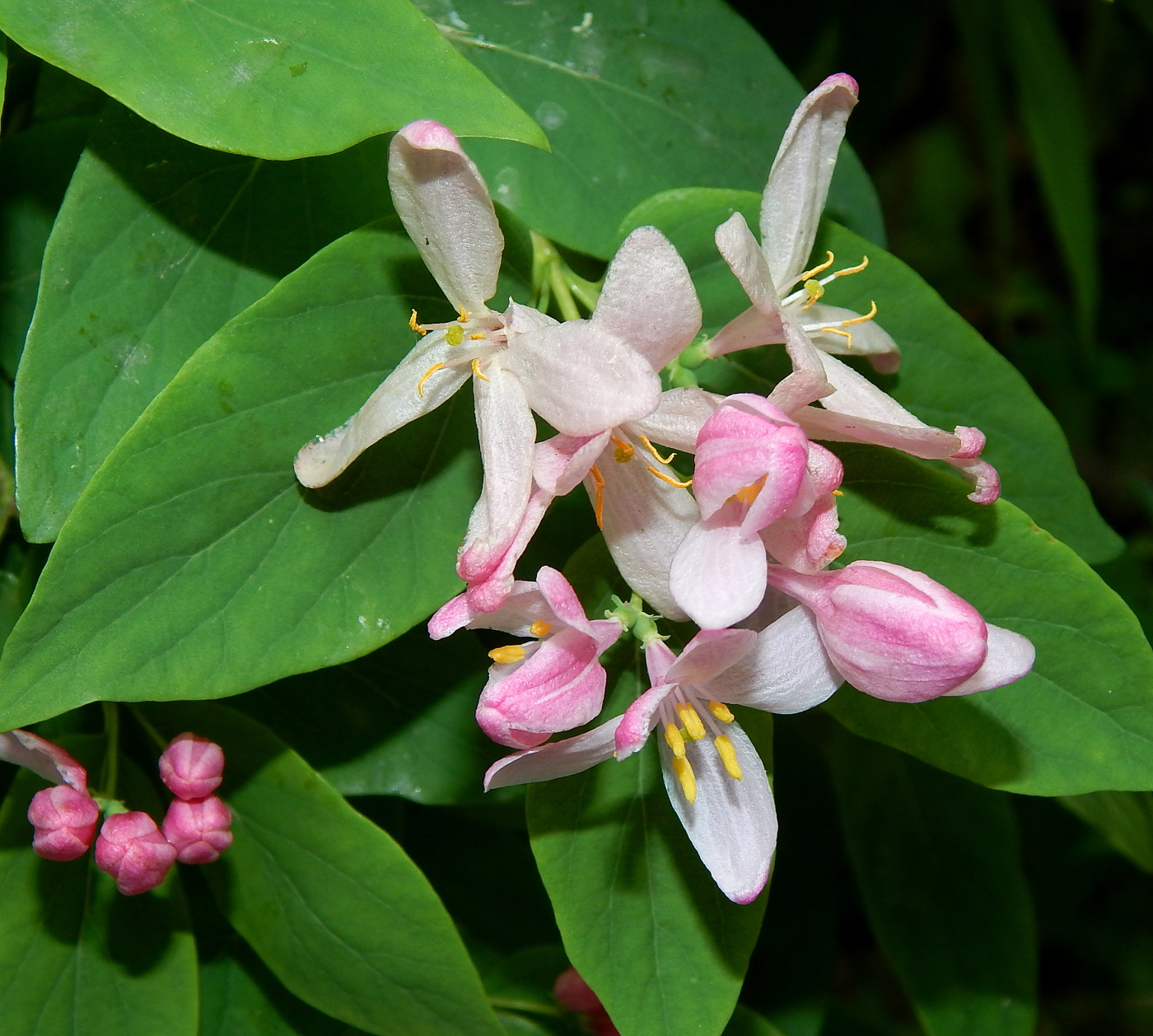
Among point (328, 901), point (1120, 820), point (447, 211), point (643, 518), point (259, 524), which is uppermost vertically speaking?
point (447, 211)

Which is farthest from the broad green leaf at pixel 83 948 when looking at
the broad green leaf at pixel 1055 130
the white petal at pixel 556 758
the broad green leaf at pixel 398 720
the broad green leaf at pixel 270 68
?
the broad green leaf at pixel 1055 130

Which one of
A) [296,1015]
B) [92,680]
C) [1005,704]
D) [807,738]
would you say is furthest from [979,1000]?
[92,680]

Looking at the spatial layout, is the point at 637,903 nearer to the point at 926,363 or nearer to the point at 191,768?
the point at 191,768

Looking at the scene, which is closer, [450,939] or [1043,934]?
[450,939]

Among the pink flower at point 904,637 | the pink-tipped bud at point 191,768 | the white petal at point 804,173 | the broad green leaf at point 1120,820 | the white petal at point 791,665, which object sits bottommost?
→ the pink-tipped bud at point 191,768

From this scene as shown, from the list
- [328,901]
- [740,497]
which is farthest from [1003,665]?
[328,901]

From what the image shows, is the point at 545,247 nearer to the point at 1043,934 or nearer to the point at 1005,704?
the point at 1005,704

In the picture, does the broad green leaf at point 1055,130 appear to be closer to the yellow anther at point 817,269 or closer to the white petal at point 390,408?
the yellow anther at point 817,269
